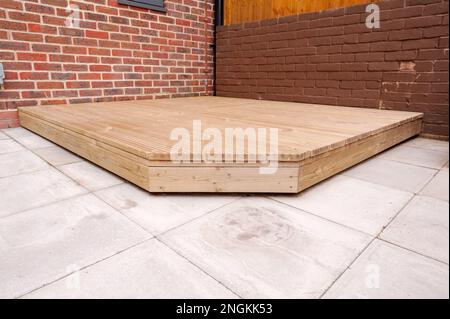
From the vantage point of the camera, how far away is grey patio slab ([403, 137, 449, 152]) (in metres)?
2.41

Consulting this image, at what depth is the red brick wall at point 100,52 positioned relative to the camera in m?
2.78

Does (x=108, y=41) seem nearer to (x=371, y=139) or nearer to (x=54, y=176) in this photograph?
(x=54, y=176)

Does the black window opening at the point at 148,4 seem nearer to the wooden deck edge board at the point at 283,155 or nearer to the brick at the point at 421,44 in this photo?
the wooden deck edge board at the point at 283,155

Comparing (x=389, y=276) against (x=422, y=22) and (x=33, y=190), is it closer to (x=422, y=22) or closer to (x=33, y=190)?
(x=33, y=190)

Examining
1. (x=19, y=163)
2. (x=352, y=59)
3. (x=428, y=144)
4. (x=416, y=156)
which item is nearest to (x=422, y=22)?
(x=352, y=59)

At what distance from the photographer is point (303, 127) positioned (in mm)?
1979

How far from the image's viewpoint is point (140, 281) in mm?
847

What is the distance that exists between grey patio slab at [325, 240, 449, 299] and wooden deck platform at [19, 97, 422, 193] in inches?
20.0

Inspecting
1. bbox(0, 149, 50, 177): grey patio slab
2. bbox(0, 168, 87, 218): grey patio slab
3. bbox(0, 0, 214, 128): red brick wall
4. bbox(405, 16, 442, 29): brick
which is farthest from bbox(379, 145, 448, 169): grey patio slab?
bbox(0, 0, 214, 128): red brick wall

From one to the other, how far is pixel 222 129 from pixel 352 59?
192 centimetres

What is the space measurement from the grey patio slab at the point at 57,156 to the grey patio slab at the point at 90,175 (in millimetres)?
89

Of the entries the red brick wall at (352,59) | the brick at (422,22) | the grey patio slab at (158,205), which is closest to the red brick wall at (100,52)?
the red brick wall at (352,59)

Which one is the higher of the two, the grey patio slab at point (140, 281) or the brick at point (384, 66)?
the brick at point (384, 66)
